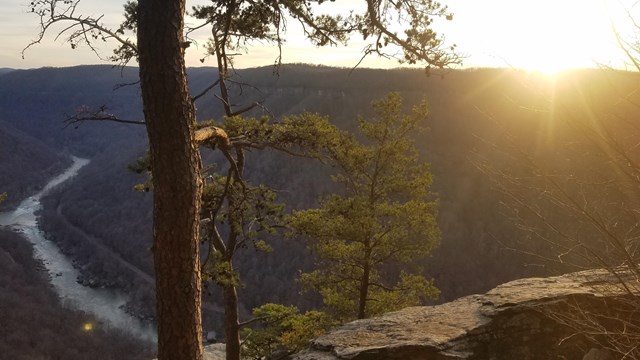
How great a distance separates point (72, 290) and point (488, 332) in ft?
207

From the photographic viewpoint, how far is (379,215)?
12.2 m

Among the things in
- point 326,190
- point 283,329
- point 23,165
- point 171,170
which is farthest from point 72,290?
point 23,165

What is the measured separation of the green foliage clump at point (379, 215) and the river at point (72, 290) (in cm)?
4227

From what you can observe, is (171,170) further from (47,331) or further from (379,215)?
(47,331)

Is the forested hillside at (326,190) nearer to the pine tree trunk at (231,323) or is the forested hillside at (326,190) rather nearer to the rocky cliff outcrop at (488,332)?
the pine tree trunk at (231,323)

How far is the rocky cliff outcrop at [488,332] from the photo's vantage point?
6484mm

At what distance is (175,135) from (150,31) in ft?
2.90

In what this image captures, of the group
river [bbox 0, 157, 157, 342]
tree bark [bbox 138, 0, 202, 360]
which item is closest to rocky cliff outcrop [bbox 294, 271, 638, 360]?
tree bark [bbox 138, 0, 202, 360]

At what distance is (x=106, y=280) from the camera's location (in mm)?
61875

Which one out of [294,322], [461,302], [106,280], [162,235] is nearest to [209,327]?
[106,280]

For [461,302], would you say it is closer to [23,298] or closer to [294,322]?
[294,322]

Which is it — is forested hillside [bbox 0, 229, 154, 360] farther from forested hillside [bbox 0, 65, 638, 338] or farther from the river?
forested hillside [bbox 0, 65, 638, 338]

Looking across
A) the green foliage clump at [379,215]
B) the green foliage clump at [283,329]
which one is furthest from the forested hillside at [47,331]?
the green foliage clump at [379,215]

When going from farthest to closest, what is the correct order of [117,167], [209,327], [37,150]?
[37,150]
[117,167]
[209,327]
